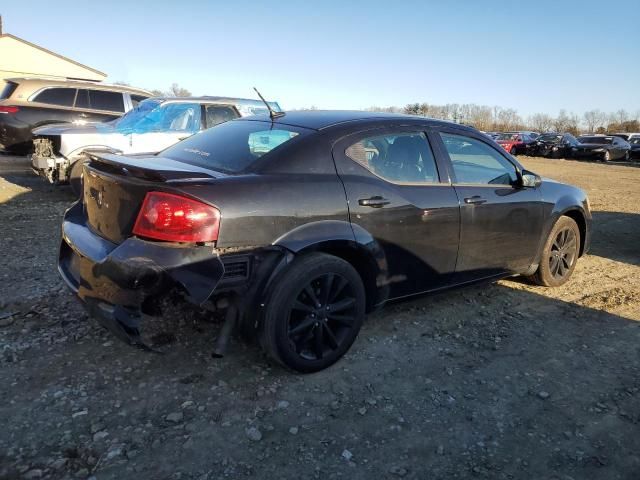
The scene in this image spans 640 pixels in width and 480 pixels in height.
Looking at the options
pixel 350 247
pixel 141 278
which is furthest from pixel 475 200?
pixel 141 278

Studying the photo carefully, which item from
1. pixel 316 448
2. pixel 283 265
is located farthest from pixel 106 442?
pixel 283 265

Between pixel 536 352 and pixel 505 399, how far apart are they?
79 cm

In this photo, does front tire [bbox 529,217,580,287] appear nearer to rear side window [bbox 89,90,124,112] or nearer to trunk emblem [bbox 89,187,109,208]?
trunk emblem [bbox 89,187,109,208]

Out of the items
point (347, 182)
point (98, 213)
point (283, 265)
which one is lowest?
point (283, 265)

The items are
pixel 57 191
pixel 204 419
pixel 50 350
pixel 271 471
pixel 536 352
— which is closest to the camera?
pixel 271 471

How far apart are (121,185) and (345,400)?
1.83m

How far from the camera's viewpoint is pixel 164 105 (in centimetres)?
848

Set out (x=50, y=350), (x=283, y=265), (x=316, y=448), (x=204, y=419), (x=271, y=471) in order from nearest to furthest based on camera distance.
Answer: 1. (x=271, y=471)
2. (x=316, y=448)
3. (x=204, y=419)
4. (x=283, y=265)
5. (x=50, y=350)

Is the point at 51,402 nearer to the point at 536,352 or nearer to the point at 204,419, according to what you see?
the point at 204,419

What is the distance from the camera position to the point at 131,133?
8203 mm

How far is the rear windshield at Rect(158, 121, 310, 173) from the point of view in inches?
132

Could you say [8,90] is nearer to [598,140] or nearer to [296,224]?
[296,224]

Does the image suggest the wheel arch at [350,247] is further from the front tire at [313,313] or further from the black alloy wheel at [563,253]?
the black alloy wheel at [563,253]

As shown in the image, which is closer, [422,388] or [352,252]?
[422,388]
